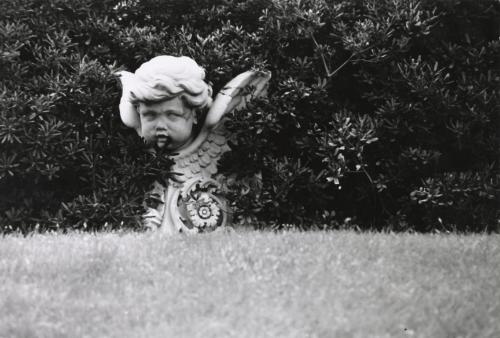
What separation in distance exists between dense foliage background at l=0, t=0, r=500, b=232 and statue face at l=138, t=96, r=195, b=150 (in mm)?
181

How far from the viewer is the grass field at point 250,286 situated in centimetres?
419

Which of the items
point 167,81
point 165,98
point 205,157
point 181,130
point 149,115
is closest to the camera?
point 167,81

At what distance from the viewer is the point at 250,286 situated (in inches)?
186

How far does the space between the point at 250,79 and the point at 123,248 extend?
2.62 metres

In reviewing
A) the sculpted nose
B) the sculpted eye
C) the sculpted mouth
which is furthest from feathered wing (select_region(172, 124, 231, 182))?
the sculpted eye

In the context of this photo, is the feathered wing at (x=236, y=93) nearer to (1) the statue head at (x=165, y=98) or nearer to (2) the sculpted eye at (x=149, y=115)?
(1) the statue head at (x=165, y=98)

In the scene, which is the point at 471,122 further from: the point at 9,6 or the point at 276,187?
the point at 9,6

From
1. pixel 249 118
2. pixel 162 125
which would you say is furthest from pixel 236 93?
pixel 162 125

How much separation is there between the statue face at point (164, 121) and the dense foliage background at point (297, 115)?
181 millimetres

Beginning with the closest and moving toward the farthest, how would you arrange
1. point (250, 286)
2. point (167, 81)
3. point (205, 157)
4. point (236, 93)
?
point (250, 286) → point (167, 81) → point (236, 93) → point (205, 157)

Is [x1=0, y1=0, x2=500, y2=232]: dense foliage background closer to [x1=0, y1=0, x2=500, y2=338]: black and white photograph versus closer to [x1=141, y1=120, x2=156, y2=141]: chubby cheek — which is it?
[x1=0, y1=0, x2=500, y2=338]: black and white photograph

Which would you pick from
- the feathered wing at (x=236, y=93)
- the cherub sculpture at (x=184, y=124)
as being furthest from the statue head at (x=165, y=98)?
the feathered wing at (x=236, y=93)

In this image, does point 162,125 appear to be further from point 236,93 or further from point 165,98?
point 236,93

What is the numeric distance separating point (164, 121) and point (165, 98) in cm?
26
